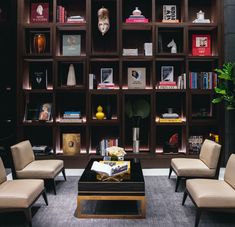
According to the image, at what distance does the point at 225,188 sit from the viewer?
336cm

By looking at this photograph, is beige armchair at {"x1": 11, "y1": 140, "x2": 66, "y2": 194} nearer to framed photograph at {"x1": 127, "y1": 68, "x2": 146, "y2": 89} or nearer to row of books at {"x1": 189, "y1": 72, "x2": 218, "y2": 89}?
framed photograph at {"x1": 127, "y1": 68, "x2": 146, "y2": 89}

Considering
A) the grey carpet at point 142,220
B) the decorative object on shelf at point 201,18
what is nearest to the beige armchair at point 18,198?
the grey carpet at point 142,220

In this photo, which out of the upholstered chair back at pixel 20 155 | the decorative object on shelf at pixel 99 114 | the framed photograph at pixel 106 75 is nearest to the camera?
the upholstered chair back at pixel 20 155

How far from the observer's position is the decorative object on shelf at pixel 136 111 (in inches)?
231

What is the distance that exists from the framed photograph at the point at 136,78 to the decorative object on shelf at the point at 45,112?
1502 millimetres

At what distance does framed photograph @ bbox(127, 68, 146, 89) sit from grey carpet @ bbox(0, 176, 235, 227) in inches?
87.6

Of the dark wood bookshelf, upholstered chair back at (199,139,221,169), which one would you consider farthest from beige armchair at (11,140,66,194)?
upholstered chair back at (199,139,221,169)

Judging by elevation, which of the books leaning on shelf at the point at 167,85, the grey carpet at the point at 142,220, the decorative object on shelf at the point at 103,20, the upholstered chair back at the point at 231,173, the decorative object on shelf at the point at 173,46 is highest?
the decorative object on shelf at the point at 103,20

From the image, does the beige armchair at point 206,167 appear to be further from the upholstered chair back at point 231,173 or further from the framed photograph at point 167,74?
the framed photograph at point 167,74

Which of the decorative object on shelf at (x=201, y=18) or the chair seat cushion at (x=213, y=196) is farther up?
the decorative object on shelf at (x=201, y=18)

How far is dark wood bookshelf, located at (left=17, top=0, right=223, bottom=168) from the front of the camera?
5797 millimetres

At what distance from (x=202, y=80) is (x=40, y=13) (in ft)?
10.3

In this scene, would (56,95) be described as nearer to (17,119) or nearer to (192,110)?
(17,119)

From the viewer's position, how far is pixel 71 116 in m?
5.90
